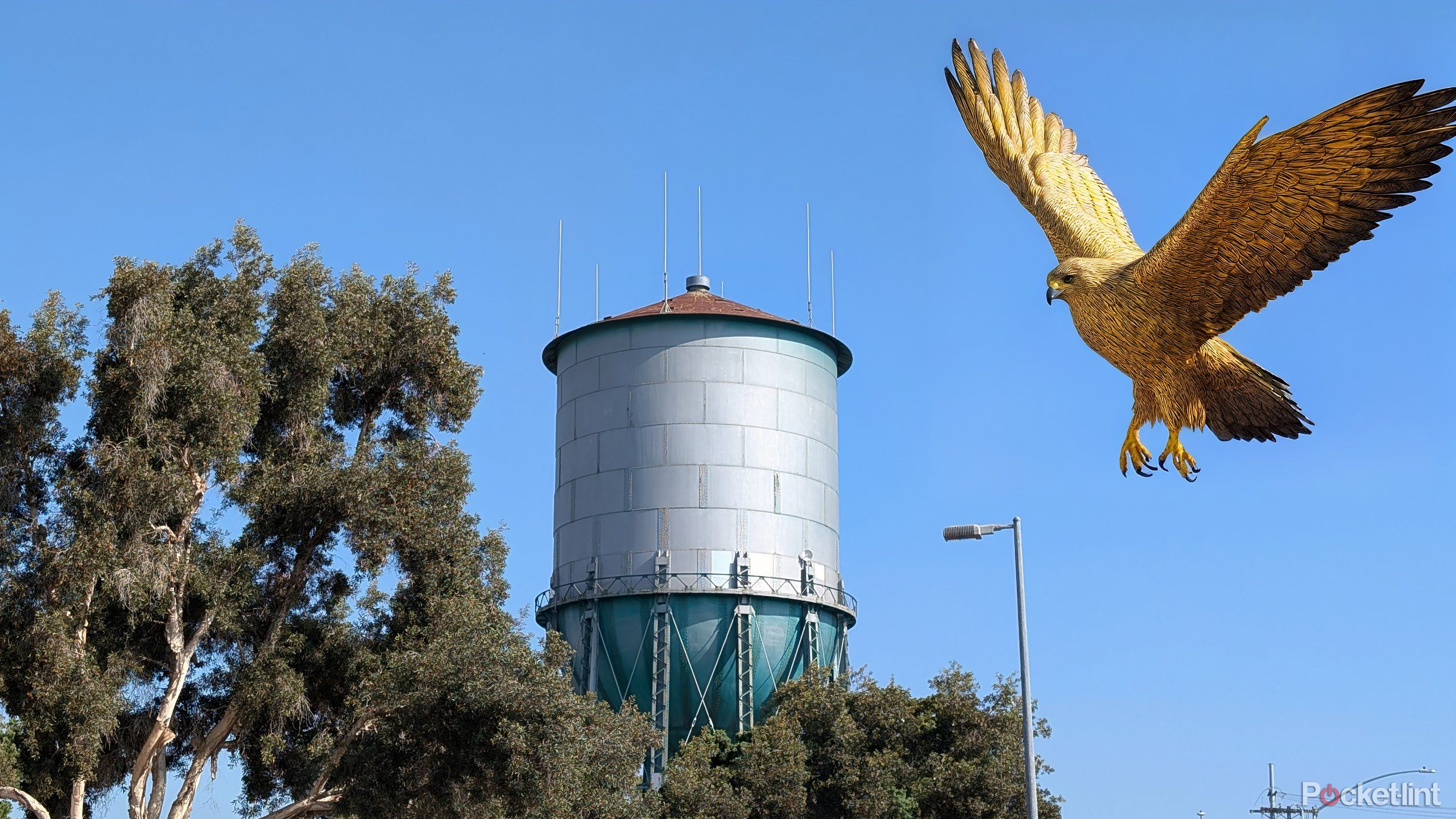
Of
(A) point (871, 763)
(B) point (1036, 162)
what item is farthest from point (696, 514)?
(B) point (1036, 162)

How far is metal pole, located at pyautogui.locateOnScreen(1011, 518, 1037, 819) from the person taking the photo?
58.3 feet

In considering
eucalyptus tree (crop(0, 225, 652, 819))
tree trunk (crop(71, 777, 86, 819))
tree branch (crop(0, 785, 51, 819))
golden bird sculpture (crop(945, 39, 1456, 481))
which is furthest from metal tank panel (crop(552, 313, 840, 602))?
golden bird sculpture (crop(945, 39, 1456, 481))

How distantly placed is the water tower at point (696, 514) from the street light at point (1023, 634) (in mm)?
21774

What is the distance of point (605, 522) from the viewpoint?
1715 inches

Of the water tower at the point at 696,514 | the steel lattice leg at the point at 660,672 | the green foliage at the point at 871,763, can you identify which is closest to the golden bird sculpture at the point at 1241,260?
the green foliage at the point at 871,763

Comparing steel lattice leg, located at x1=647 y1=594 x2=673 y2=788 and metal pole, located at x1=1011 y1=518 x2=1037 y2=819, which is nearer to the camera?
metal pole, located at x1=1011 y1=518 x2=1037 y2=819

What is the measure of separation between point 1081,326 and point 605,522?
38993 millimetres

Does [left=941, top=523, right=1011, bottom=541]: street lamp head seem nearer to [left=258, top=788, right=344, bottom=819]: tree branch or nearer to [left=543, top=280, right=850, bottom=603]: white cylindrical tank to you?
[left=258, top=788, right=344, bottom=819]: tree branch

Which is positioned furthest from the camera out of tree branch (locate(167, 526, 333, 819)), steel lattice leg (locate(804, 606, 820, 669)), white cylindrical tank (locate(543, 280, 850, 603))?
white cylindrical tank (locate(543, 280, 850, 603))

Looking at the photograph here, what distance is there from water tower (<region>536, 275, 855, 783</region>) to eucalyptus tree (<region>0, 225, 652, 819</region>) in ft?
55.1

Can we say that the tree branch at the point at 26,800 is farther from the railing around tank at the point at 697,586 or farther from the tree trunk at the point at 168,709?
the railing around tank at the point at 697,586

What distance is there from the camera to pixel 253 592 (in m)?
22.7

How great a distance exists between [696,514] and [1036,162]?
121 ft

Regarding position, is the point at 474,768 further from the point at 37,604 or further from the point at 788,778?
the point at 788,778
